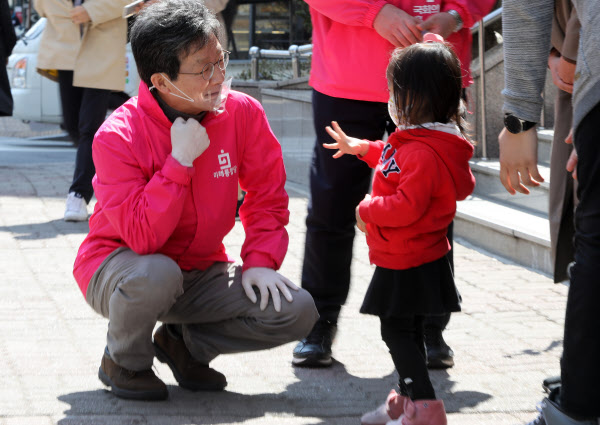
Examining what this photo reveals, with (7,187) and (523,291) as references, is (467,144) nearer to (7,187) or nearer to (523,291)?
(523,291)

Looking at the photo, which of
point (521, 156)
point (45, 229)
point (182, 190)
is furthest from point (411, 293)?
point (45, 229)

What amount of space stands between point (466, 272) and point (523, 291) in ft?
1.67

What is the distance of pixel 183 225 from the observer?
11.7ft

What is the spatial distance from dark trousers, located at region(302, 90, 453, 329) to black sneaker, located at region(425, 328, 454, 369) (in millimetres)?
39

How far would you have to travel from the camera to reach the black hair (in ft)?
11.3

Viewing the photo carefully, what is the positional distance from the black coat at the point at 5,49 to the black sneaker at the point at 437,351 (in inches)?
185

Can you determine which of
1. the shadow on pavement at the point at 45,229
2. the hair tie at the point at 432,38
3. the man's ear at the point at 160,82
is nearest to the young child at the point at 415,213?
the hair tie at the point at 432,38

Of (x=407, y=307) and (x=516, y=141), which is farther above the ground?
(x=516, y=141)

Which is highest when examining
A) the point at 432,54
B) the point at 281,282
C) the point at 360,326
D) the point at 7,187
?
the point at 432,54

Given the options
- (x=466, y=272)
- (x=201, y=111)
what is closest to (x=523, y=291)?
(x=466, y=272)

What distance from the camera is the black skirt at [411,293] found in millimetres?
3139

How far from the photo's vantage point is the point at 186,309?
3592 millimetres

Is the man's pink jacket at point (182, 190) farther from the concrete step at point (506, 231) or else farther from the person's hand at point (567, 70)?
the concrete step at point (506, 231)

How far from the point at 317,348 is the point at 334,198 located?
59cm
